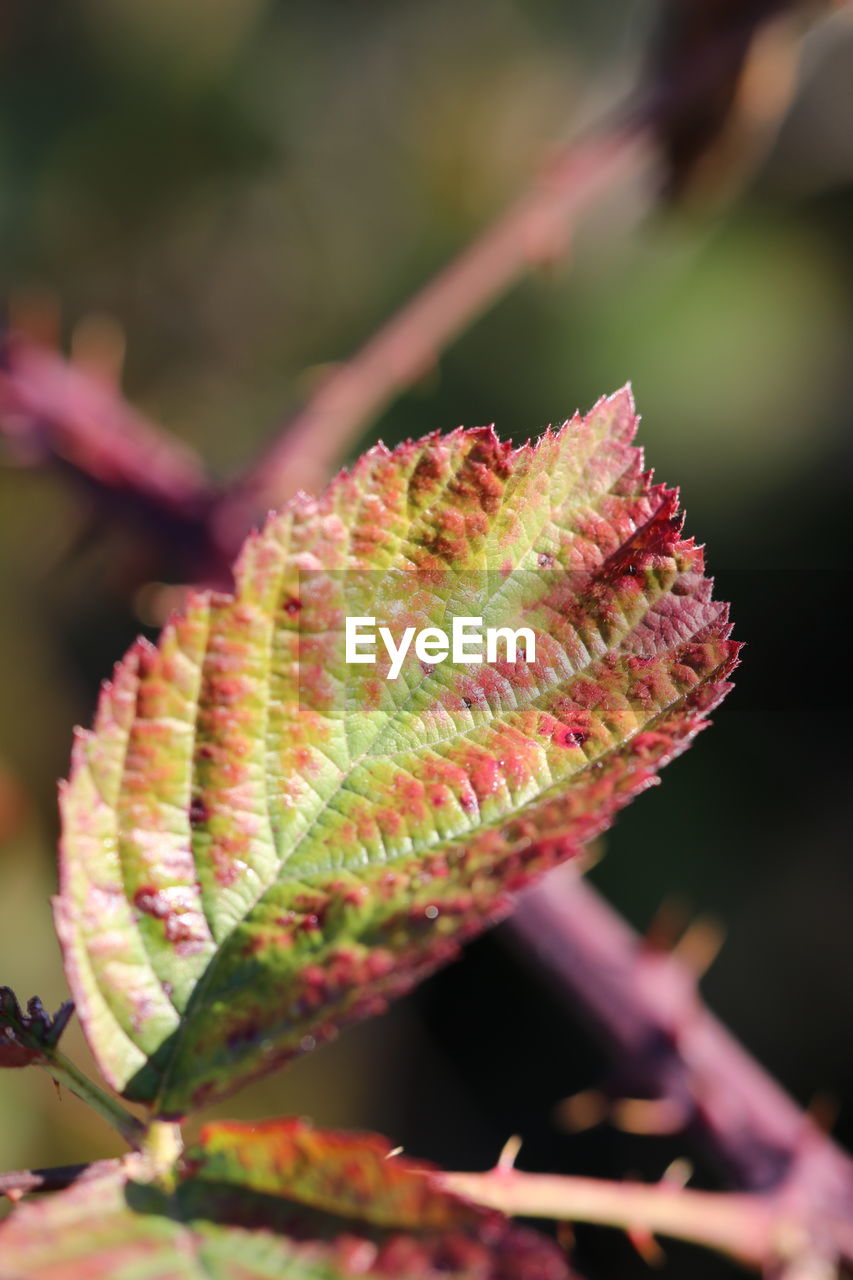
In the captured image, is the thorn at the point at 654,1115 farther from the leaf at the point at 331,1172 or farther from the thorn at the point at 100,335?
the thorn at the point at 100,335

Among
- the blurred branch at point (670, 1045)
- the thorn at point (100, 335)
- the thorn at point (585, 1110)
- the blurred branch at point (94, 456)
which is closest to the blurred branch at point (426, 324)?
the blurred branch at point (94, 456)

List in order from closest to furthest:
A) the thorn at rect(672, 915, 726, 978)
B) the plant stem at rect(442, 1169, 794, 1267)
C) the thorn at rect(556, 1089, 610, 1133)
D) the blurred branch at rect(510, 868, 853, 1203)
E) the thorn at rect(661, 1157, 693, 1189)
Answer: the plant stem at rect(442, 1169, 794, 1267)
the thorn at rect(661, 1157, 693, 1189)
the blurred branch at rect(510, 868, 853, 1203)
the thorn at rect(556, 1089, 610, 1133)
the thorn at rect(672, 915, 726, 978)

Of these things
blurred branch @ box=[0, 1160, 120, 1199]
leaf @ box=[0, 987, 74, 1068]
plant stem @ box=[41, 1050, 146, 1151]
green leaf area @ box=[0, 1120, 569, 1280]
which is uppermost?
leaf @ box=[0, 987, 74, 1068]

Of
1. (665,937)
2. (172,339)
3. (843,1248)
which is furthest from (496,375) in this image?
(843,1248)

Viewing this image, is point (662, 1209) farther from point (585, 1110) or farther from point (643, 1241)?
point (585, 1110)

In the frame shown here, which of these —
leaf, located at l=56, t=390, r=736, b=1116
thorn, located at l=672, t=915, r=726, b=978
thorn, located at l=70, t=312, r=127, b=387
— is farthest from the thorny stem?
thorn, located at l=70, t=312, r=127, b=387

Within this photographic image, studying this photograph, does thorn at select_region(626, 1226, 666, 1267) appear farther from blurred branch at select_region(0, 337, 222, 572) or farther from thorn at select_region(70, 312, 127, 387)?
thorn at select_region(70, 312, 127, 387)
